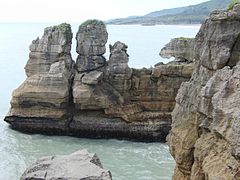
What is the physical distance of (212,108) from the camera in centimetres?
1057

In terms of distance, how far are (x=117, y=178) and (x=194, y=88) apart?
11.1m

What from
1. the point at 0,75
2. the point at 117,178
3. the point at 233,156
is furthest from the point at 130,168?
the point at 0,75

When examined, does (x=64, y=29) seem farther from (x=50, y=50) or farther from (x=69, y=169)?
(x=69, y=169)

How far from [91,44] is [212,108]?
68.3 ft

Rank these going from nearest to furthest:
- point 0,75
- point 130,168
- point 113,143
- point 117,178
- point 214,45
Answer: point 214,45
point 117,178
point 130,168
point 113,143
point 0,75

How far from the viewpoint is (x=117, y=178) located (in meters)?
22.2

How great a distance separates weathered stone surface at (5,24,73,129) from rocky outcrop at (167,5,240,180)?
57.4ft

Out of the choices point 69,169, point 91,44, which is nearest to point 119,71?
point 91,44

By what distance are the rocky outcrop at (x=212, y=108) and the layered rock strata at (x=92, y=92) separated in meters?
17.2

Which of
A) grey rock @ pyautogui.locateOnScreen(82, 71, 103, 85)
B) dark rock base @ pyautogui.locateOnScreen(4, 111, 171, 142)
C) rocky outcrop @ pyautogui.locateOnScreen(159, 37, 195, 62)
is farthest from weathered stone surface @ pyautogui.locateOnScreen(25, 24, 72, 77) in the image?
rocky outcrop @ pyautogui.locateOnScreen(159, 37, 195, 62)

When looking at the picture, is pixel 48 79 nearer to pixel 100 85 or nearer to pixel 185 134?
pixel 100 85

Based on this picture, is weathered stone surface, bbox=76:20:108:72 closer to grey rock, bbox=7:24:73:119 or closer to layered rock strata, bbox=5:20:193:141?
layered rock strata, bbox=5:20:193:141

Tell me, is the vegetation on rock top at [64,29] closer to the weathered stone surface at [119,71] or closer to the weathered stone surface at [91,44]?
the weathered stone surface at [91,44]

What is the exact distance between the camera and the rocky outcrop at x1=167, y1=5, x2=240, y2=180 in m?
8.99
